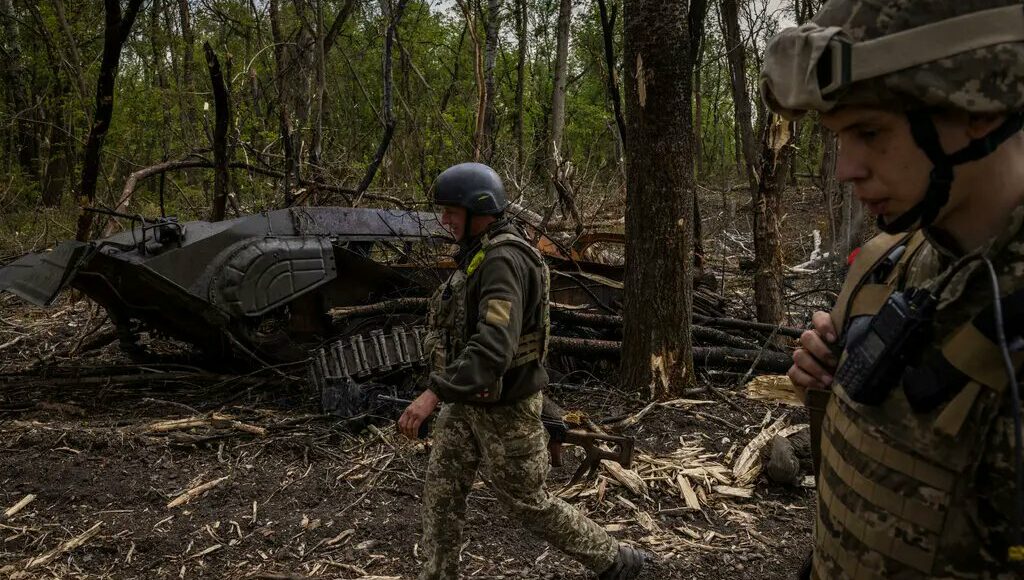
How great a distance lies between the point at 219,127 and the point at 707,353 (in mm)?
4909

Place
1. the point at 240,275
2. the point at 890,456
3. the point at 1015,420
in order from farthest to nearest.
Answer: the point at 240,275
the point at 890,456
the point at 1015,420

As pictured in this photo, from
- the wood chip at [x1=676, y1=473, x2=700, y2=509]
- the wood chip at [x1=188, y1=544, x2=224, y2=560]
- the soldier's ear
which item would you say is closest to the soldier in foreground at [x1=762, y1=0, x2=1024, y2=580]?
the soldier's ear

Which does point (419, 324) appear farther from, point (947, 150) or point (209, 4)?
point (209, 4)

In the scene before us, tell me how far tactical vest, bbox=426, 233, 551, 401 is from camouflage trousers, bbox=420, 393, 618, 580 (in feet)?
0.69

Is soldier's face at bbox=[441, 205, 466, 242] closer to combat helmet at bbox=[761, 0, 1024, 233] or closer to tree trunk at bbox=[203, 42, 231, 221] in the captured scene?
combat helmet at bbox=[761, 0, 1024, 233]

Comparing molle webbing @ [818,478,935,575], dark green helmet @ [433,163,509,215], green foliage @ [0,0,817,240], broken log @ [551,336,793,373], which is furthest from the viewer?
green foliage @ [0,0,817,240]

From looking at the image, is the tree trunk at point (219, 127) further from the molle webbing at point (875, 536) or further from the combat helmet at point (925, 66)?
the molle webbing at point (875, 536)

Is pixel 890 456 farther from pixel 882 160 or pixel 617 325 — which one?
pixel 617 325

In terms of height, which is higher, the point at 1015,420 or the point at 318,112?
the point at 318,112

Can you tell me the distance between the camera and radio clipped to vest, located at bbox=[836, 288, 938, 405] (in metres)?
1.15

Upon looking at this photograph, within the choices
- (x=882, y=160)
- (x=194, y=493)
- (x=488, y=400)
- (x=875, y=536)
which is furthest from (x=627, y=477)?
(x=882, y=160)

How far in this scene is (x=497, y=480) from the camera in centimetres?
311

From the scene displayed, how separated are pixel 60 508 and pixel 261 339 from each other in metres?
2.23

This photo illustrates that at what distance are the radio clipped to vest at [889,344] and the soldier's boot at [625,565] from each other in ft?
7.74
